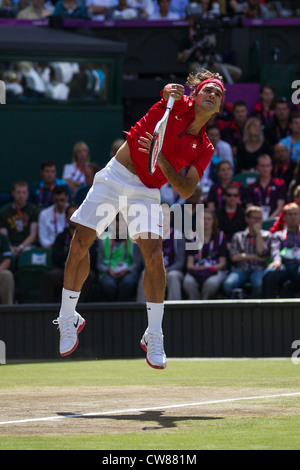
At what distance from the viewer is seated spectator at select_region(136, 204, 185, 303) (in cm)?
1173

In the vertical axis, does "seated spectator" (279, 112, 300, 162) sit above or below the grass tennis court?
above

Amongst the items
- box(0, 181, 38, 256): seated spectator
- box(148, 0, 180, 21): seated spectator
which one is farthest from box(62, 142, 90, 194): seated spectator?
box(148, 0, 180, 21): seated spectator

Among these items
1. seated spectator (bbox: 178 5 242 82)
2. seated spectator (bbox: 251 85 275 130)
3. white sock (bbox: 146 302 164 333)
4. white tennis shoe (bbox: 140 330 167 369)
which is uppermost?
seated spectator (bbox: 178 5 242 82)

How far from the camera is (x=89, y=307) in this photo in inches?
430

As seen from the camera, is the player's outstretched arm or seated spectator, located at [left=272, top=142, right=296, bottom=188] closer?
the player's outstretched arm

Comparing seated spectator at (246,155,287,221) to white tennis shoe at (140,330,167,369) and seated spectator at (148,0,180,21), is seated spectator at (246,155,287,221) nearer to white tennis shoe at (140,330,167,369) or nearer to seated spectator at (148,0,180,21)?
seated spectator at (148,0,180,21)

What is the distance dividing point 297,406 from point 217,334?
441cm

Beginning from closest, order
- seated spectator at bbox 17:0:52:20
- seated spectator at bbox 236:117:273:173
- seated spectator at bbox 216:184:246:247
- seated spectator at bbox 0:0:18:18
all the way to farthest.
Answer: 1. seated spectator at bbox 216:184:246:247
2. seated spectator at bbox 236:117:273:173
3. seated spectator at bbox 17:0:52:20
4. seated spectator at bbox 0:0:18:18

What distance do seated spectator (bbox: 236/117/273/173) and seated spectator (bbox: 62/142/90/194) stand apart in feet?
7.22

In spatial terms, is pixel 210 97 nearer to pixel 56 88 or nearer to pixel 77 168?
pixel 77 168

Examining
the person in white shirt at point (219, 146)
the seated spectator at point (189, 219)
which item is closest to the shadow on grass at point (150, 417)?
the seated spectator at point (189, 219)

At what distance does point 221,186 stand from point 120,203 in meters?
A: 5.84

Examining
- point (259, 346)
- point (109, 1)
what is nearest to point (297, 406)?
point (259, 346)

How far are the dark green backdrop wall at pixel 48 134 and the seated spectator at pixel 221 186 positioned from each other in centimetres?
289
